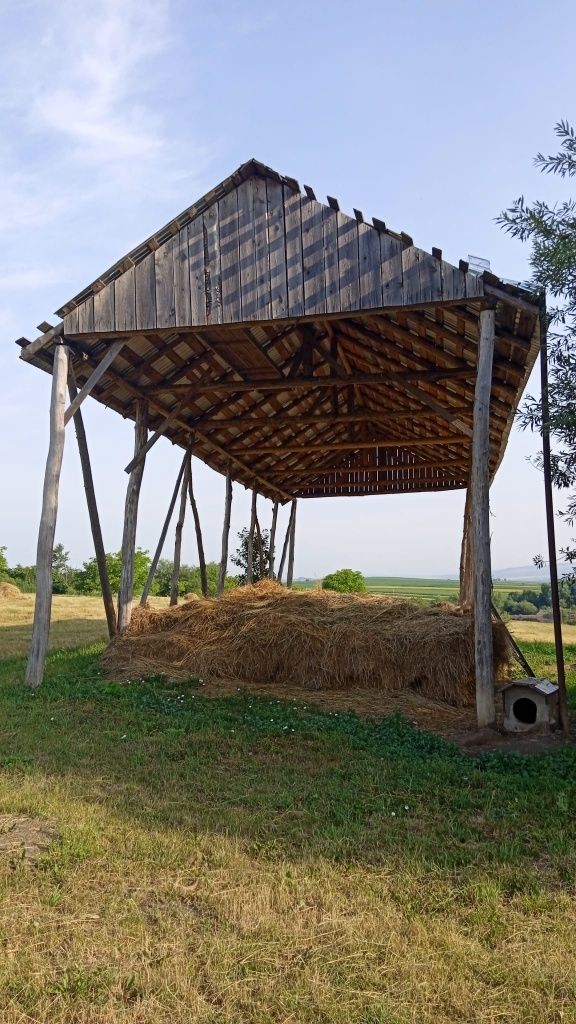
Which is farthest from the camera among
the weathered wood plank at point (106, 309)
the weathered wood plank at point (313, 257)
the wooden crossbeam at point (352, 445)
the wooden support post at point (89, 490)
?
the wooden crossbeam at point (352, 445)

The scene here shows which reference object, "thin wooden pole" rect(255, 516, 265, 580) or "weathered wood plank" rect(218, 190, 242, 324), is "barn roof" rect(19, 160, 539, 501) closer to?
"weathered wood plank" rect(218, 190, 242, 324)

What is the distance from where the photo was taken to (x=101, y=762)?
5.79 metres

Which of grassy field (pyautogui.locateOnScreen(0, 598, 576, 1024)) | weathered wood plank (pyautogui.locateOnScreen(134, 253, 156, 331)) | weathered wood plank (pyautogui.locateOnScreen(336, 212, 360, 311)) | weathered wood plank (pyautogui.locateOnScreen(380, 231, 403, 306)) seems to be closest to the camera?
grassy field (pyautogui.locateOnScreen(0, 598, 576, 1024))

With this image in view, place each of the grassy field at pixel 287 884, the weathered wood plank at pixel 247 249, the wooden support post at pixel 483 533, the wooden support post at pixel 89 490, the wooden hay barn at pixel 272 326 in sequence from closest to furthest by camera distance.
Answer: the grassy field at pixel 287 884 → the wooden support post at pixel 483 533 → the wooden hay barn at pixel 272 326 → the weathered wood plank at pixel 247 249 → the wooden support post at pixel 89 490

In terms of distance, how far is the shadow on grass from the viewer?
421 cm

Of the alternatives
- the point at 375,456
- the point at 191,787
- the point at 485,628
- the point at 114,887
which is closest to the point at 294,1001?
the point at 114,887

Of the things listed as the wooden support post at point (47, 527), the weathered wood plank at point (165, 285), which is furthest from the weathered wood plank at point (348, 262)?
the wooden support post at point (47, 527)

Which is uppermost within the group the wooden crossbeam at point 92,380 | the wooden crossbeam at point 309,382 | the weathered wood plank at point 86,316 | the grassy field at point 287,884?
the weathered wood plank at point 86,316

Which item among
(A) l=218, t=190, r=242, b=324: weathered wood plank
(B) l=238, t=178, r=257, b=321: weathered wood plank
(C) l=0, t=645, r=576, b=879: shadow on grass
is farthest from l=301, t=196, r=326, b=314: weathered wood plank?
(C) l=0, t=645, r=576, b=879: shadow on grass

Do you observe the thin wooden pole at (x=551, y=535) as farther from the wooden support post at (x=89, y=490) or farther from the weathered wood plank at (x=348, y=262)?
the wooden support post at (x=89, y=490)

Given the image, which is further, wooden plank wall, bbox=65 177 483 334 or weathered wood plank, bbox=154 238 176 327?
weathered wood plank, bbox=154 238 176 327

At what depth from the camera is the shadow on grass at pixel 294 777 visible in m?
4.21

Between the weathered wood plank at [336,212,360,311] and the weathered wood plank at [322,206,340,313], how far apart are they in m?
0.05

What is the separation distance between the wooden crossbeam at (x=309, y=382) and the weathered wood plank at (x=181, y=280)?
8.34 feet
